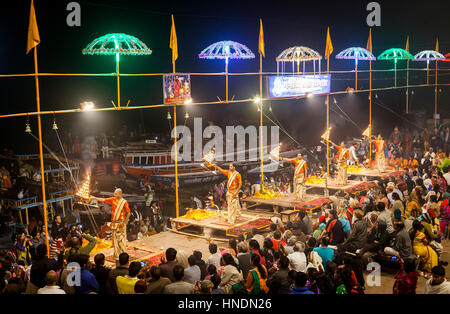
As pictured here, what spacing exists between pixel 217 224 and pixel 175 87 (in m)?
4.35

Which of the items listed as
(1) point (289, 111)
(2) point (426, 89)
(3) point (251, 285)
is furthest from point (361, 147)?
(3) point (251, 285)

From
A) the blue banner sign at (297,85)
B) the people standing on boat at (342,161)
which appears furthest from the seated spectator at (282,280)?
the people standing on boat at (342,161)

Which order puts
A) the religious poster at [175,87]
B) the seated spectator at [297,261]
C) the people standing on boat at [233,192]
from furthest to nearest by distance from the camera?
the people standing on boat at [233,192], the religious poster at [175,87], the seated spectator at [297,261]

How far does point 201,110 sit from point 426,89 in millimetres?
16713

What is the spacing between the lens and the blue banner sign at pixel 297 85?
16797 millimetres

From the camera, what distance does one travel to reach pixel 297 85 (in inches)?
696

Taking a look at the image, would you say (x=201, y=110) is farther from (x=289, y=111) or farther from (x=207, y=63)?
(x=289, y=111)

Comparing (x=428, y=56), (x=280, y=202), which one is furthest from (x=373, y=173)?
(x=428, y=56)

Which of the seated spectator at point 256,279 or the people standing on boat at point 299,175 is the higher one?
the people standing on boat at point 299,175

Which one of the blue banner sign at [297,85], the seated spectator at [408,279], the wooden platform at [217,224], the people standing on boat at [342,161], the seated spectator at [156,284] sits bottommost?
the wooden platform at [217,224]

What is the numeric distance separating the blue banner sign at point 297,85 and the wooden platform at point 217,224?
16.4 ft

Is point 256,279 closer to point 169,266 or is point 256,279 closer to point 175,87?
point 169,266

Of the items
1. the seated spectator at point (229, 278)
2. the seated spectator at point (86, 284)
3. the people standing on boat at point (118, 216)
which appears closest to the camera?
the seated spectator at point (86, 284)

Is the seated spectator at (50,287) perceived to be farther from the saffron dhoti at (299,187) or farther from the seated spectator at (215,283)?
the saffron dhoti at (299,187)
